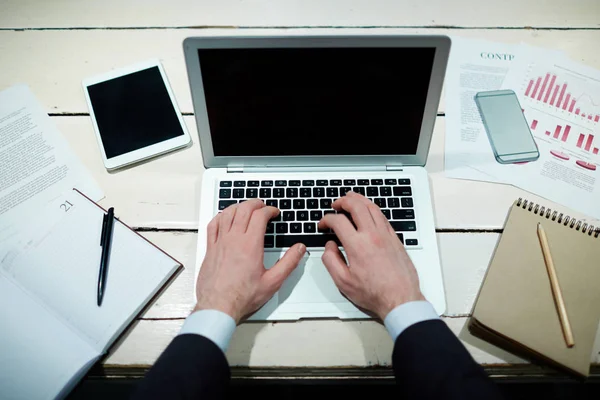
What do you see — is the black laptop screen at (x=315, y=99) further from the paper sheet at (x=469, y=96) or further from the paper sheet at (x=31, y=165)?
the paper sheet at (x=31, y=165)

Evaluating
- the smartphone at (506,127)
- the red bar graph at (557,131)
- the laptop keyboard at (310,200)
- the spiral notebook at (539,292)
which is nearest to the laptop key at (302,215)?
the laptop keyboard at (310,200)

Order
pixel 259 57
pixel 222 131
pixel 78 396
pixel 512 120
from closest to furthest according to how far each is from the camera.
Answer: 1. pixel 259 57
2. pixel 222 131
3. pixel 512 120
4. pixel 78 396

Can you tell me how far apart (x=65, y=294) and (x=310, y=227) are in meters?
0.45

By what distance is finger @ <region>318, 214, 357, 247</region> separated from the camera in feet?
2.46

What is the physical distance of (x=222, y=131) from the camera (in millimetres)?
789

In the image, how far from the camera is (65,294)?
75cm

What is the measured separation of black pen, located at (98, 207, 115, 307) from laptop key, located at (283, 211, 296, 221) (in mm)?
331

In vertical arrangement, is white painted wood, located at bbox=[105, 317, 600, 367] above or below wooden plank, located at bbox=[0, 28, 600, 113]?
below

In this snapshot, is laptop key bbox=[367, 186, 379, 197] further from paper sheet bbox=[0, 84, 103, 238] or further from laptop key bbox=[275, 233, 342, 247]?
paper sheet bbox=[0, 84, 103, 238]

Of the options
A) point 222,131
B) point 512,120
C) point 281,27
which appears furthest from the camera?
point 281,27

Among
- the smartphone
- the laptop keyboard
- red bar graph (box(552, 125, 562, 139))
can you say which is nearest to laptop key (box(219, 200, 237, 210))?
the laptop keyboard
